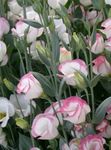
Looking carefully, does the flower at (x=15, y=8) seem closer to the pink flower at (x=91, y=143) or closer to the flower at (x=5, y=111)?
the flower at (x=5, y=111)

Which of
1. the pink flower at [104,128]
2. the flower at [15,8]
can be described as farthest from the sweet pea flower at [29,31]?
the pink flower at [104,128]

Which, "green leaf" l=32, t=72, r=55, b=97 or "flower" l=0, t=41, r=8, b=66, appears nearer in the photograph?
"green leaf" l=32, t=72, r=55, b=97

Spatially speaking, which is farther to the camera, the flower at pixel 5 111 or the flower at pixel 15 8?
the flower at pixel 15 8

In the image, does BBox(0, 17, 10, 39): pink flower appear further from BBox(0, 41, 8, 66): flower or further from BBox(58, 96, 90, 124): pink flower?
BBox(58, 96, 90, 124): pink flower

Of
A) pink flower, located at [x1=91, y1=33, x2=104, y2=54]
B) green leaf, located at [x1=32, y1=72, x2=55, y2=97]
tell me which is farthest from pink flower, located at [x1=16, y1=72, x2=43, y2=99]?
pink flower, located at [x1=91, y1=33, x2=104, y2=54]

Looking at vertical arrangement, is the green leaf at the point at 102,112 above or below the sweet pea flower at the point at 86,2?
below

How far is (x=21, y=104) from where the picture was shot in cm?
85

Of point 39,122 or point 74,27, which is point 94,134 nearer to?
point 39,122

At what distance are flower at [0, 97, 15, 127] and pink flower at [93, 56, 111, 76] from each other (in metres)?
0.17

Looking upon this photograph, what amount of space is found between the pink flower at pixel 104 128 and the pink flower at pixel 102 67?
0.27ft

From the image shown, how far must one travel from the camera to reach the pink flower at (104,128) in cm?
69

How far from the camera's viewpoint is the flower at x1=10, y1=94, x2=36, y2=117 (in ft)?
2.61

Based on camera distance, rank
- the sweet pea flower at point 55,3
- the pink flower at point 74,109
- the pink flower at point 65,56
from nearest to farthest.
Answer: the pink flower at point 74,109
the pink flower at point 65,56
the sweet pea flower at point 55,3

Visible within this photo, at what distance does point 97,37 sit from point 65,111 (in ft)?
0.55
